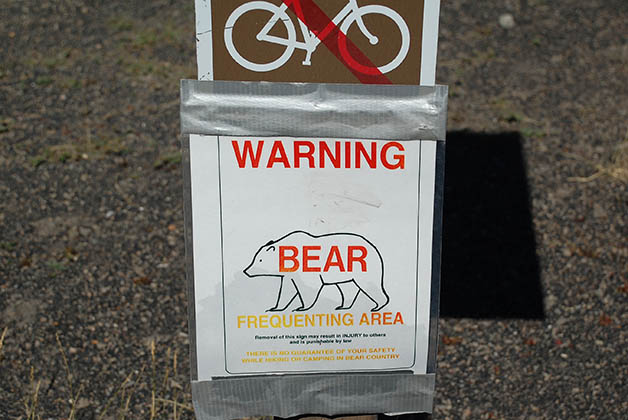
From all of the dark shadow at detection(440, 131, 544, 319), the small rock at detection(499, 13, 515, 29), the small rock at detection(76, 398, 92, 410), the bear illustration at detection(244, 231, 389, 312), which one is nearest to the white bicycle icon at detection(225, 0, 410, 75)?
the bear illustration at detection(244, 231, 389, 312)

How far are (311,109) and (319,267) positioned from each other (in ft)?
1.29

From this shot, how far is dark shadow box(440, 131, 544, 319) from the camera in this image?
3.52 metres

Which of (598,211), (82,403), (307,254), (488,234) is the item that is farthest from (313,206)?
(598,211)

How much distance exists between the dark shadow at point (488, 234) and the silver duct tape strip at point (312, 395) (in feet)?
5.07

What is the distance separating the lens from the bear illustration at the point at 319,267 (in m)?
1.85

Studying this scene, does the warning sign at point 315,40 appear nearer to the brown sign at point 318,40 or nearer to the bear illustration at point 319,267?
the brown sign at point 318,40

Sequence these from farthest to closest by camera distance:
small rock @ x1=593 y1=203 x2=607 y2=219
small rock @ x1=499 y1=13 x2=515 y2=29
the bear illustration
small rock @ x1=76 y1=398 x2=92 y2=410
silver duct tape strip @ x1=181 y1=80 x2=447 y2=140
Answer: small rock @ x1=499 y1=13 x2=515 y2=29, small rock @ x1=593 y1=203 x2=607 y2=219, small rock @ x1=76 y1=398 x2=92 y2=410, the bear illustration, silver duct tape strip @ x1=181 y1=80 x2=447 y2=140

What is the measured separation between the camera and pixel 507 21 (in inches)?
217

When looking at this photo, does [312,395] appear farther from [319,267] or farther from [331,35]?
[331,35]

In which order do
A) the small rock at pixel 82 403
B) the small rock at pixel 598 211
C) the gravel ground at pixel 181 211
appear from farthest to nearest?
the small rock at pixel 598 211
the gravel ground at pixel 181 211
the small rock at pixel 82 403

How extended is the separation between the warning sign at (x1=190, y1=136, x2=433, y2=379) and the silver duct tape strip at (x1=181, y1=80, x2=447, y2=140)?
1.1 inches

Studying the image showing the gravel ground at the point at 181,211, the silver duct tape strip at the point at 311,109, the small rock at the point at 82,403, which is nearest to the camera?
the silver duct tape strip at the point at 311,109

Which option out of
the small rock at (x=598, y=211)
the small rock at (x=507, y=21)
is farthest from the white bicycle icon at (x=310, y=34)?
the small rock at (x=507, y=21)

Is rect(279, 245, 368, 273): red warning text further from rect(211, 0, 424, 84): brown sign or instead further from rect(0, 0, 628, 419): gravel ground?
rect(0, 0, 628, 419): gravel ground
